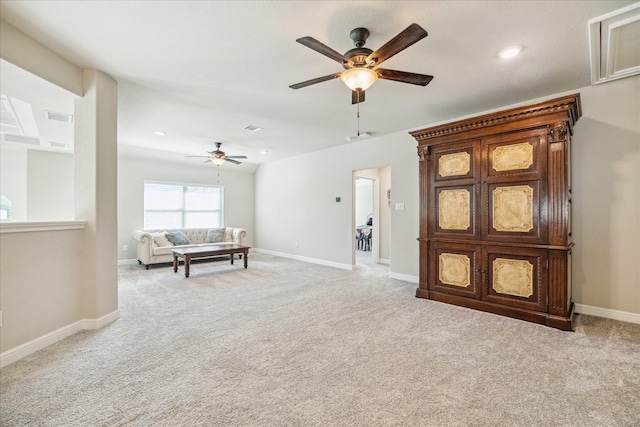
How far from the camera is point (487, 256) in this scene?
10.9ft

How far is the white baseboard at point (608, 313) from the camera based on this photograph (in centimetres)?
296

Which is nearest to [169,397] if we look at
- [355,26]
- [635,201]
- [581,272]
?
[355,26]

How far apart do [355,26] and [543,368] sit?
Result: 303 cm

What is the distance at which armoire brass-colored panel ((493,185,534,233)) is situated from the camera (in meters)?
3.07

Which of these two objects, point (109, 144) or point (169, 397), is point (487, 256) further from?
point (109, 144)

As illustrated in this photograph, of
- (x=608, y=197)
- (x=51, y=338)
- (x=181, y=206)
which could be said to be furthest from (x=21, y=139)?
(x=608, y=197)

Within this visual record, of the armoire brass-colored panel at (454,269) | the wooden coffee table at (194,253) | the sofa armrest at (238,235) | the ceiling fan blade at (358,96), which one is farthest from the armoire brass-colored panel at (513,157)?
the sofa armrest at (238,235)

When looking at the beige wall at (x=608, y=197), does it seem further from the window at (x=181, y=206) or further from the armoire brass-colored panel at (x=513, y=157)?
the window at (x=181, y=206)

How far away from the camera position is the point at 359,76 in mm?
2234

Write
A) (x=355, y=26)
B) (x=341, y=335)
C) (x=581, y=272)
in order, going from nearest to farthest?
(x=355, y=26), (x=341, y=335), (x=581, y=272)

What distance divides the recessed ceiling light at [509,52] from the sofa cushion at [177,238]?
21.6 ft

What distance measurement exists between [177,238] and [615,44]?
7.39 meters

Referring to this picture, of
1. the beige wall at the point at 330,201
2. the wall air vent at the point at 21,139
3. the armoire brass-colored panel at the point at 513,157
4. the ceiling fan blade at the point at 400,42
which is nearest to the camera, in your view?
the ceiling fan blade at the point at 400,42

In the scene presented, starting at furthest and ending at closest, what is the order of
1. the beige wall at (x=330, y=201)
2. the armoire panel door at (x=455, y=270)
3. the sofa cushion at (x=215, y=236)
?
the sofa cushion at (x=215, y=236), the beige wall at (x=330, y=201), the armoire panel door at (x=455, y=270)
